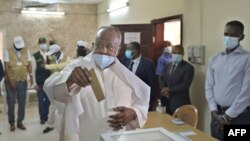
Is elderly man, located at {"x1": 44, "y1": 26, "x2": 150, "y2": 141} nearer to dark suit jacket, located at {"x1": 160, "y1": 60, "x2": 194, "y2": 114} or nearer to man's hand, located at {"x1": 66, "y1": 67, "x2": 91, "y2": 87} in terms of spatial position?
man's hand, located at {"x1": 66, "y1": 67, "x2": 91, "y2": 87}

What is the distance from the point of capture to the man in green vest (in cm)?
473

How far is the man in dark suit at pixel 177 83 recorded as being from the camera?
3.57 meters

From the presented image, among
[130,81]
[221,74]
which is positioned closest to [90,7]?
[221,74]

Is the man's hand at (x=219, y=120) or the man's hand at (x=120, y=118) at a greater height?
the man's hand at (x=120, y=118)

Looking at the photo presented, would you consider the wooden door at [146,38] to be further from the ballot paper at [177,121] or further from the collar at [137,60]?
the ballot paper at [177,121]

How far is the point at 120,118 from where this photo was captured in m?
1.29

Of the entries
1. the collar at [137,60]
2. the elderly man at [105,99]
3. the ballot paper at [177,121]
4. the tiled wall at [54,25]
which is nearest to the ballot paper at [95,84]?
the elderly man at [105,99]

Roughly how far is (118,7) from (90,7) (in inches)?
80.8

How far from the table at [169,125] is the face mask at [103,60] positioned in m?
1.00

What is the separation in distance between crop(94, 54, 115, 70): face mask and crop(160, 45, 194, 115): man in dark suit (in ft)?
7.24

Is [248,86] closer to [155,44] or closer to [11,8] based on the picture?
[155,44]

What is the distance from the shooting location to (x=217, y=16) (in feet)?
11.2

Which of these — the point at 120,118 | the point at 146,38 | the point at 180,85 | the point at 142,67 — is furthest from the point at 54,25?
the point at 120,118

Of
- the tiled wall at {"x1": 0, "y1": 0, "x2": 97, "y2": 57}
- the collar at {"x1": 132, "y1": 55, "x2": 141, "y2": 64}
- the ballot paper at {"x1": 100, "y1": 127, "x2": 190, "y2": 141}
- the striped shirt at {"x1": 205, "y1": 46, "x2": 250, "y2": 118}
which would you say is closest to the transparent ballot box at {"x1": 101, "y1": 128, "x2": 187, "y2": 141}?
the ballot paper at {"x1": 100, "y1": 127, "x2": 190, "y2": 141}
